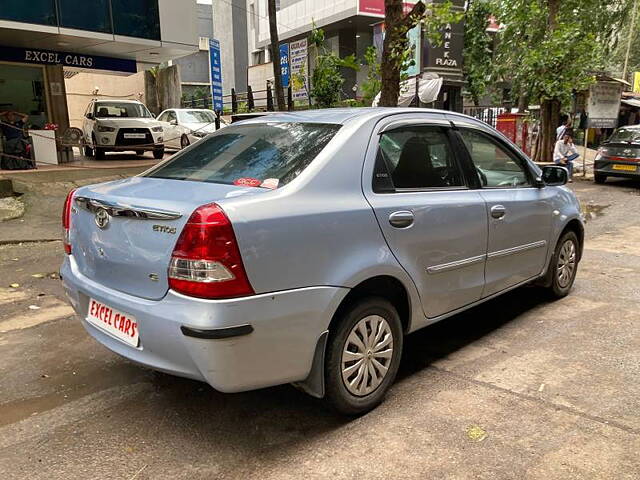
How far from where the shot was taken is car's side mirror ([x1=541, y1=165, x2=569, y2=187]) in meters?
4.54

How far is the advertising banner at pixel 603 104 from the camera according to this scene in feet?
61.1

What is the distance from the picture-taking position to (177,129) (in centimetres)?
1767

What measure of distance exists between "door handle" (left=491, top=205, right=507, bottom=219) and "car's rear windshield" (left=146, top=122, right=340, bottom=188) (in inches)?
54.1

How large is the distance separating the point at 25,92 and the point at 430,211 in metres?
13.3

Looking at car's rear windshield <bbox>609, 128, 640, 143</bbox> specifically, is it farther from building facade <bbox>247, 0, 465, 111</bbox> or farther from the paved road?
the paved road

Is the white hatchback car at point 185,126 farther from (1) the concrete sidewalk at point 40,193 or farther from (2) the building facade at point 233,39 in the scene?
(2) the building facade at point 233,39

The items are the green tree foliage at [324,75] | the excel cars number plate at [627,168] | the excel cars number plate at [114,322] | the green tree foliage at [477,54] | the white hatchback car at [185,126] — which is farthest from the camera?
the green tree foliage at [477,54]

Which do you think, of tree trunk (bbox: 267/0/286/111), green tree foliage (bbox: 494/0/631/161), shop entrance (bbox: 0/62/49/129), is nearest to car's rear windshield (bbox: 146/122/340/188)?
tree trunk (bbox: 267/0/286/111)

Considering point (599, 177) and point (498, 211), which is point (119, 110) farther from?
point (498, 211)

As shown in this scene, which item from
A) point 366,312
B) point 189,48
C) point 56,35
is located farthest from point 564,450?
point 189,48

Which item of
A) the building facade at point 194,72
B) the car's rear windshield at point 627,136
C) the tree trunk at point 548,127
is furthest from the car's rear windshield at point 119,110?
the building facade at point 194,72

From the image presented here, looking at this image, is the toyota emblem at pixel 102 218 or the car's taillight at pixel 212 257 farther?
the toyota emblem at pixel 102 218

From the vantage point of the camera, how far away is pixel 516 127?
18281mm

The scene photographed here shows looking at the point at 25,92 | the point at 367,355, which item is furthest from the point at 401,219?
the point at 25,92
